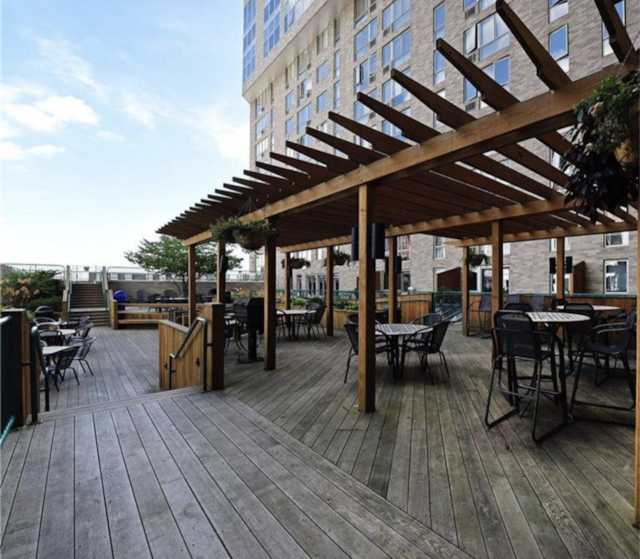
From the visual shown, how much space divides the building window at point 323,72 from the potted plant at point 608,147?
23.8m

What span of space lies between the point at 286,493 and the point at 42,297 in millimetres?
16415

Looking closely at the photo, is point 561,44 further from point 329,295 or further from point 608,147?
point 608,147

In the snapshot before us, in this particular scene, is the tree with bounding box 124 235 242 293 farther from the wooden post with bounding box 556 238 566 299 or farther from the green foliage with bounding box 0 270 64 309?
the wooden post with bounding box 556 238 566 299

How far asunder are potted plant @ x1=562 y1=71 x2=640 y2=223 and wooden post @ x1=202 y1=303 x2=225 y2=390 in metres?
3.75

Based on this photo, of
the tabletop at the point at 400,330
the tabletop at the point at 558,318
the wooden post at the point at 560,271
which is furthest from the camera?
the wooden post at the point at 560,271

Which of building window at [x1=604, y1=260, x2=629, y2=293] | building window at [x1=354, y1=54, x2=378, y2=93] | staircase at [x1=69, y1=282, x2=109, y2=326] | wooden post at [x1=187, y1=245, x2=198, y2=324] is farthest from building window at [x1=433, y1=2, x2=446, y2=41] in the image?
staircase at [x1=69, y1=282, x2=109, y2=326]

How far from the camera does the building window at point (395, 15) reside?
55.7ft

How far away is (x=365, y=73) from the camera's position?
1927 cm

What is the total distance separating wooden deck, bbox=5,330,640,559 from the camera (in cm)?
169

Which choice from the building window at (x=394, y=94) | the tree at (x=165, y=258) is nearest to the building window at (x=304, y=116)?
the building window at (x=394, y=94)

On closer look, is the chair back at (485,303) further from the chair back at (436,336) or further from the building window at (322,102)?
the building window at (322,102)

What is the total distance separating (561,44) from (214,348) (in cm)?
1525

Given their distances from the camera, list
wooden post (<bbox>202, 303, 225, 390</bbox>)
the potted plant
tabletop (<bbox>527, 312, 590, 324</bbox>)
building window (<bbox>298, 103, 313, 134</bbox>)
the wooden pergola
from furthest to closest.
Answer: building window (<bbox>298, 103, 313, 134</bbox>) → wooden post (<bbox>202, 303, 225, 390</bbox>) → tabletop (<bbox>527, 312, 590, 324</bbox>) → the wooden pergola → the potted plant

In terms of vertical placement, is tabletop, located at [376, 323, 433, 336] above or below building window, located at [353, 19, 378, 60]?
below
